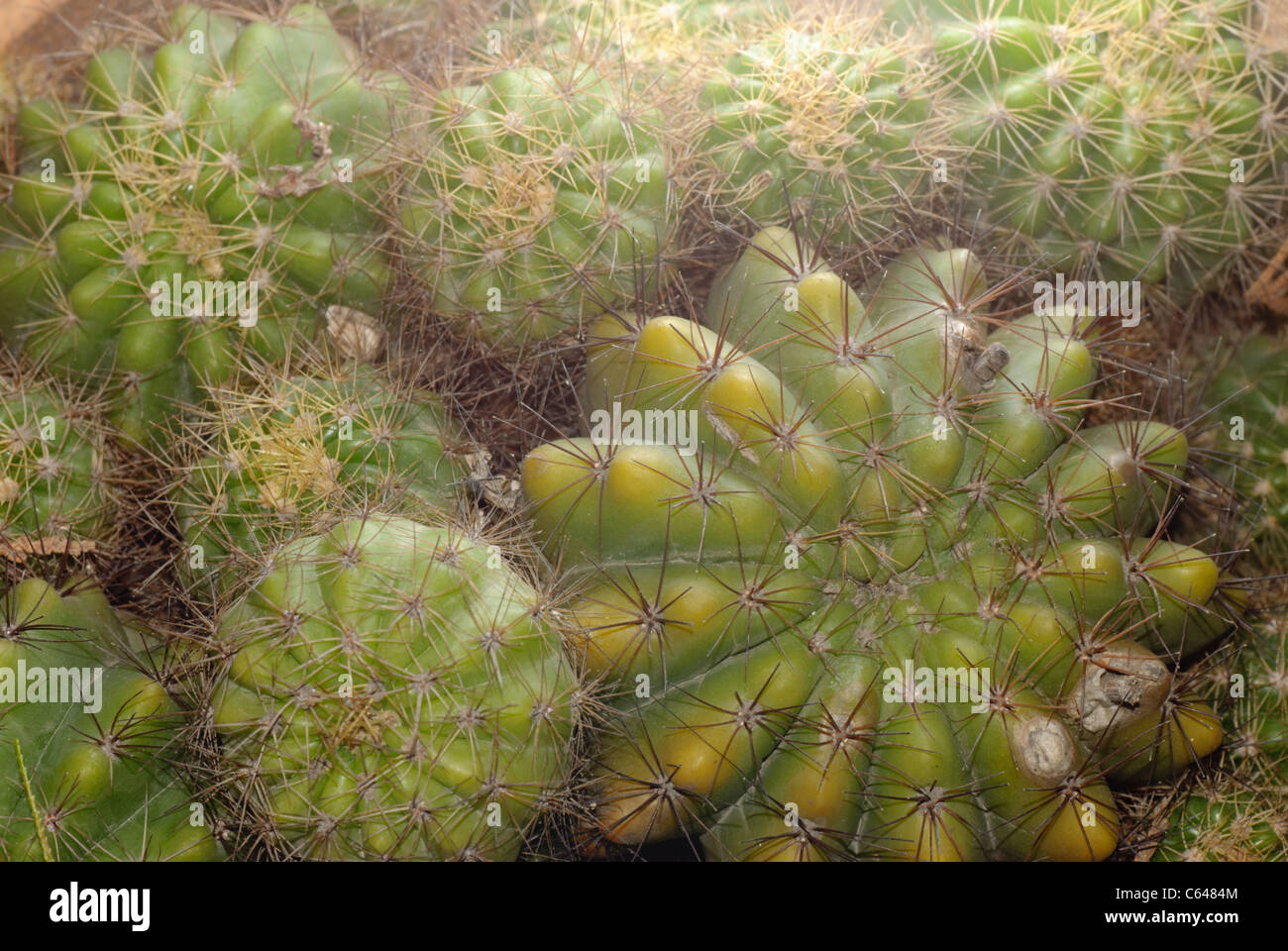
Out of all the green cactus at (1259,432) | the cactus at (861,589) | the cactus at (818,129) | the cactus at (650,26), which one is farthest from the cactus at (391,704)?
the green cactus at (1259,432)

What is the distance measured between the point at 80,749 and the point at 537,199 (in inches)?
52.6

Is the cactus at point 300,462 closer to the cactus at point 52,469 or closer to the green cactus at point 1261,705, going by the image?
the cactus at point 52,469

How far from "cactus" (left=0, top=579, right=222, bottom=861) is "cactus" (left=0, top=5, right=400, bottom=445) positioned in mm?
495

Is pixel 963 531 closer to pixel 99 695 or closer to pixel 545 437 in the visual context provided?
pixel 545 437

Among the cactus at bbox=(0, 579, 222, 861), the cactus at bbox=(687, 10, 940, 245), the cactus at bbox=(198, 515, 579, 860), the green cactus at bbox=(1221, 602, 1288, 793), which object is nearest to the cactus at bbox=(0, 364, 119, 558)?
the cactus at bbox=(0, 579, 222, 861)

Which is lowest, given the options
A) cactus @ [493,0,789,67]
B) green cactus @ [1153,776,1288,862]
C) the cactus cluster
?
green cactus @ [1153,776,1288,862]

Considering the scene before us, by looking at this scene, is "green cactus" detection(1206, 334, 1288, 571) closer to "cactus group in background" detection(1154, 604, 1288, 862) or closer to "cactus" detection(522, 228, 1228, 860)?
"cactus group in background" detection(1154, 604, 1288, 862)

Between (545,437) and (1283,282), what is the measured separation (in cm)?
189

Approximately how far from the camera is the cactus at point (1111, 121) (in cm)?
227

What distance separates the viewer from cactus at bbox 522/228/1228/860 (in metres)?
1.83

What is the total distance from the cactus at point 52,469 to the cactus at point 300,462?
0.62ft

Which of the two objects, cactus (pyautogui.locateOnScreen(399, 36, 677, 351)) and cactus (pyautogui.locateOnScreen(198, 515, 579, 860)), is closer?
cactus (pyautogui.locateOnScreen(198, 515, 579, 860))

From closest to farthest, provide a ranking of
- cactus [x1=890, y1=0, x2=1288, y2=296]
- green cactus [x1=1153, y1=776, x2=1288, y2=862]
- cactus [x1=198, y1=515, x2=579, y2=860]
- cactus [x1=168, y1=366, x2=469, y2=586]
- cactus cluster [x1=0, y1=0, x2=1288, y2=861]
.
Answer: cactus [x1=198, y1=515, x2=579, y2=860] < cactus cluster [x1=0, y1=0, x2=1288, y2=861] < cactus [x1=168, y1=366, x2=469, y2=586] < green cactus [x1=1153, y1=776, x2=1288, y2=862] < cactus [x1=890, y1=0, x2=1288, y2=296]

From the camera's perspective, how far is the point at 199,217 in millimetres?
2217
